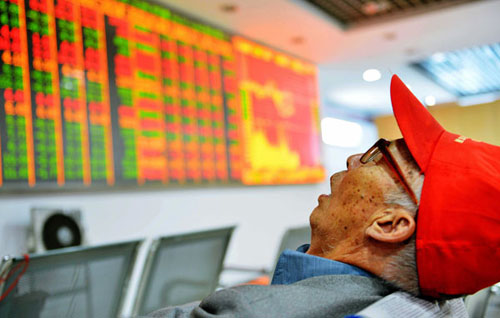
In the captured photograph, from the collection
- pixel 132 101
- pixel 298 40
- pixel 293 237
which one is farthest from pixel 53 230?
pixel 298 40

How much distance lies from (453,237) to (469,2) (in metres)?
3.15

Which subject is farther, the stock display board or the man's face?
the stock display board

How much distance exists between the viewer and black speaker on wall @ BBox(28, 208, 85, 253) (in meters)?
2.00

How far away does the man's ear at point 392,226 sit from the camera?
2.29ft

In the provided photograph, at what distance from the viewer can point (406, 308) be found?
69 centimetres

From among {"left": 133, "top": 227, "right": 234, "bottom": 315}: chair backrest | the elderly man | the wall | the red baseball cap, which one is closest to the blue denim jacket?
the elderly man

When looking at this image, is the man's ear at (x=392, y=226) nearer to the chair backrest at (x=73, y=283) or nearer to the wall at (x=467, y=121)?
the wall at (x=467, y=121)

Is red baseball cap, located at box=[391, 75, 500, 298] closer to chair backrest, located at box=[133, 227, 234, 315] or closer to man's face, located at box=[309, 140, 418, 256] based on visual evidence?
man's face, located at box=[309, 140, 418, 256]

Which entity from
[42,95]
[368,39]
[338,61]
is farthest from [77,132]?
[338,61]

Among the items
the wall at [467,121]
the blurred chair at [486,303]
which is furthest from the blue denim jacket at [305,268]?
the blurred chair at [486,303]

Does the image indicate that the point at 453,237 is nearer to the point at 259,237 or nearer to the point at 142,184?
the point at 142,184

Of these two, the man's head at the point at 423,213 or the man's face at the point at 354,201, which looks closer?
the man's head at the point at 423,213

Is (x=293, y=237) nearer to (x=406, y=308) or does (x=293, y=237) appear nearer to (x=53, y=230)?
(x=53, y=230)

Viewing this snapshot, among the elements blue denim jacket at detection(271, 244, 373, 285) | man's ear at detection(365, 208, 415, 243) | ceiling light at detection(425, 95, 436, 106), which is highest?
ceiling light at detection(425, 95, 436, 106)
